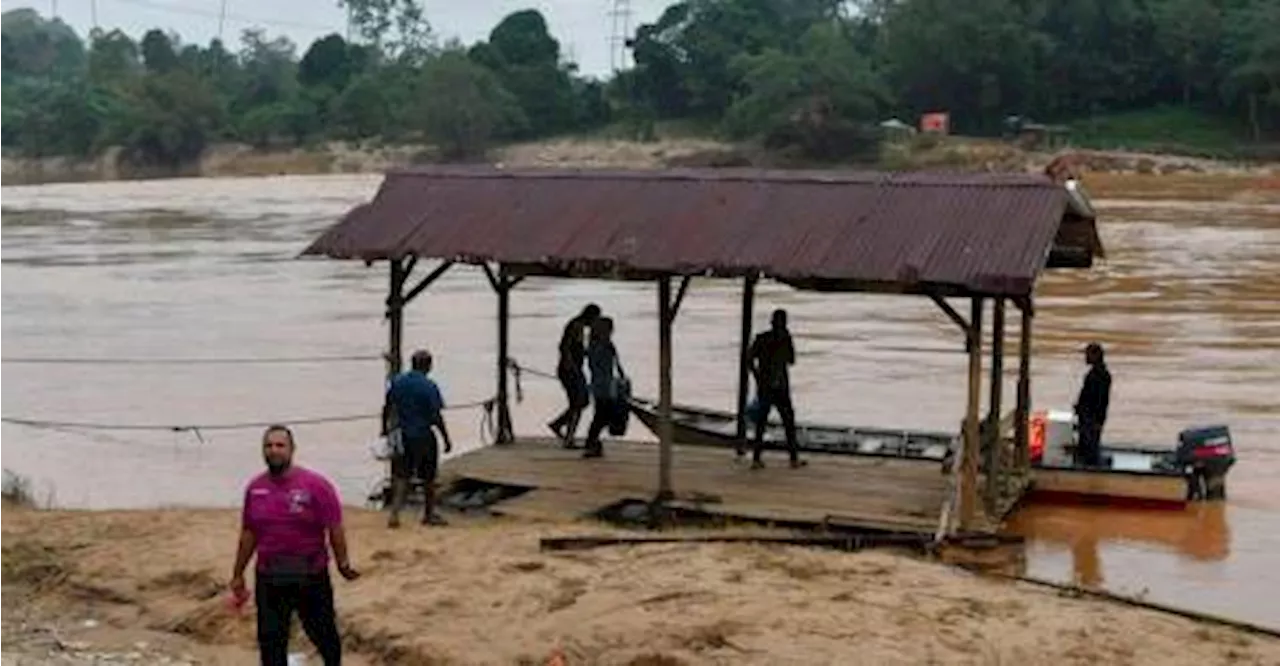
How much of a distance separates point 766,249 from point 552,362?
1655 centimetres

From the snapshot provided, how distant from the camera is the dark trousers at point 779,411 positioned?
625 inches

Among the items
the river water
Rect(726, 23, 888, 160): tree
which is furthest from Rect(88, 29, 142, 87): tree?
the river water

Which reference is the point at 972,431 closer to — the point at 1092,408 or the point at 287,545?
the point at 1092,408

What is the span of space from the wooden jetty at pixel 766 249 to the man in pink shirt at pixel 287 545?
5.73 m

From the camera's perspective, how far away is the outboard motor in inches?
676

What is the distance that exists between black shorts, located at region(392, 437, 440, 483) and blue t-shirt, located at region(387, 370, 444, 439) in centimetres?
6

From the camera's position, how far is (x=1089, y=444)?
17484 millimetres

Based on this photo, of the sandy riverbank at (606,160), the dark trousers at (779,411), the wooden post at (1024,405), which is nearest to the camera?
the dark trousers at (779,411)

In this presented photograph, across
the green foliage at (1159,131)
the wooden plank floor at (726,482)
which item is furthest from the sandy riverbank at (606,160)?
the wooden plank floor at (726,482)

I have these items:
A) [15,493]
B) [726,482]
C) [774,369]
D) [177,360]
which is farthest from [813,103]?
[15,493]

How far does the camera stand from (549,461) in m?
16.8

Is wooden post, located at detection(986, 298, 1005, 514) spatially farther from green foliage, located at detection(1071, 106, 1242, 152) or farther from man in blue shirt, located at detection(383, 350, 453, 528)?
green foliage, located at detection(1071, 106, 1242, 152)

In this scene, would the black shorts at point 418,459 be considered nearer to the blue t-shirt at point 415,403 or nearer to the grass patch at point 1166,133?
the blue t-shirt at point 415,403

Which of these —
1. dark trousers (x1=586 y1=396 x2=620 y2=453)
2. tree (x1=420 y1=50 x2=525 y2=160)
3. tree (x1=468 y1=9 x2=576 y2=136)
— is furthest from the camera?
tree (x1=468 y1=9 x2=576 y2=136)
